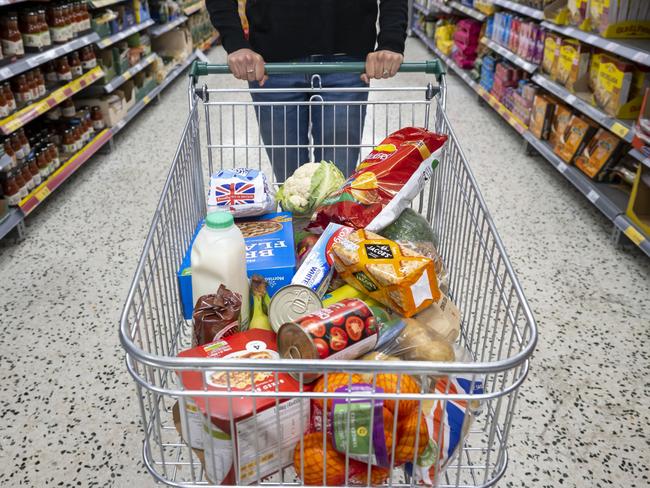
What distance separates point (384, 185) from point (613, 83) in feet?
7.01

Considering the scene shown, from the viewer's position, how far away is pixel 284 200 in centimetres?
152

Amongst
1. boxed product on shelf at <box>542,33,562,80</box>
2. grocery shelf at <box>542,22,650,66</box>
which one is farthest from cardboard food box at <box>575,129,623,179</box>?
boxed product on shelf at <box>542,33,562,80</box>

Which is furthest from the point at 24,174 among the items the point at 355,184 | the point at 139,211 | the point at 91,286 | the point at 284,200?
the point at 355,184

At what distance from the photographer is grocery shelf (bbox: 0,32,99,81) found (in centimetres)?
264

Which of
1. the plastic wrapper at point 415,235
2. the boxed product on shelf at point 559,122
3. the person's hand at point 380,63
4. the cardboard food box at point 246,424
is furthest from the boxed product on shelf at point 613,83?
the cardboard food box at point 246,424

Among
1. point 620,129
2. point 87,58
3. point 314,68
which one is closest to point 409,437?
point 314,68

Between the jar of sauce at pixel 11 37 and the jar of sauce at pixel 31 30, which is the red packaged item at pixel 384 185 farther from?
the jar of sauce at pixel 31 30

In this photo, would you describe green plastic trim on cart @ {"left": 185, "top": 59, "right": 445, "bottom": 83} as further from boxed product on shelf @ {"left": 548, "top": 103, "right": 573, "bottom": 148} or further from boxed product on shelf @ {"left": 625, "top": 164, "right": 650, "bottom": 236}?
boxed product on shelf @ {"left": 548, "top": 103, "right": 573, "bottom": 148}

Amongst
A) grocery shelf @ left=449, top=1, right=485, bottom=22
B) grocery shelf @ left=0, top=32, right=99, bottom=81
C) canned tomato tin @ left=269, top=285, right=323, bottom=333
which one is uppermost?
grocery shelf @ left=449, top=1, right=485, bottom=22

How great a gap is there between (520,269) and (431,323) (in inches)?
63.9

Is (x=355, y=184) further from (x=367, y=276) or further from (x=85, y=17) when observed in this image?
(x=85, y=17)

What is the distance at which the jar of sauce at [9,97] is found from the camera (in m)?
2.70

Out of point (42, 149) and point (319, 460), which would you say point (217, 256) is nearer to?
point (319, 460)

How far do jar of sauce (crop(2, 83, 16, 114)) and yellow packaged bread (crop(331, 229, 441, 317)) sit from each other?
2346mm
